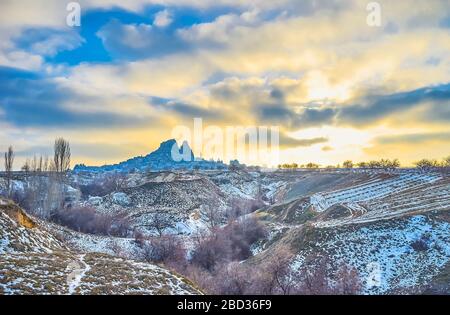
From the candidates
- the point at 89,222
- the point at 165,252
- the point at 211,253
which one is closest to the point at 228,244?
the point at 211,253

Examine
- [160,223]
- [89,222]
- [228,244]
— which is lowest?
[228,244]

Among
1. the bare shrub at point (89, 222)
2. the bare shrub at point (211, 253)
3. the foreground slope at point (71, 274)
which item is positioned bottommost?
the bare shrub at point (211, 253)

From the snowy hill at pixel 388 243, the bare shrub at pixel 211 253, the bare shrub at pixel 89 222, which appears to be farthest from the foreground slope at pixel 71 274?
the bare shrub at pixel 89 222

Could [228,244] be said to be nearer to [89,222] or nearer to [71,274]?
[89,222]

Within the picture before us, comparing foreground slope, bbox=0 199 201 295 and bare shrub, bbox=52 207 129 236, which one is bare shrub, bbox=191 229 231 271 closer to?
bare shrub, bbox=52 207 129 236

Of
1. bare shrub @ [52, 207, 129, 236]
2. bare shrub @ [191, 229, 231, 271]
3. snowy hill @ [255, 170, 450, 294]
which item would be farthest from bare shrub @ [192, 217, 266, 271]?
bare shrub @ [52, 207, 129, 236]

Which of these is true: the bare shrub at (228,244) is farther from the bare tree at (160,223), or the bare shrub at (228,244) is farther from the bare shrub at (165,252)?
the bare tree at (160,223)

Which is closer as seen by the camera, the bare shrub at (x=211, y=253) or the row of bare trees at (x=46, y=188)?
the bare shrub at (x=211, y=253)

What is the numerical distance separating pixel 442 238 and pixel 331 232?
13.0m

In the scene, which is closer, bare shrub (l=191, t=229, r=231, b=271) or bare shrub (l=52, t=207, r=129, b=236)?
bare shrub (l=191, t=229, r=231, b=271)

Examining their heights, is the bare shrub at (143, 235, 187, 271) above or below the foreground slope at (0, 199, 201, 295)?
below

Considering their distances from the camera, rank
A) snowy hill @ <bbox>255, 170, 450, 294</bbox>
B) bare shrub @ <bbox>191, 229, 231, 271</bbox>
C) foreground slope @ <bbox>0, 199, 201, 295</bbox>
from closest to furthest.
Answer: foreground slope @ <bbox>0, 199, 201, 295</bbox>, snowy hill @ <bbox>255, 170, 450, 294</bbox>, bare shrub @ <bbox>191, 229, 231, 271</bbox>

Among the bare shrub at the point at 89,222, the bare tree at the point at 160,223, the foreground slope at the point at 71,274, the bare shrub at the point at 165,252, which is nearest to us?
the foreground slope at the point at 71,274
